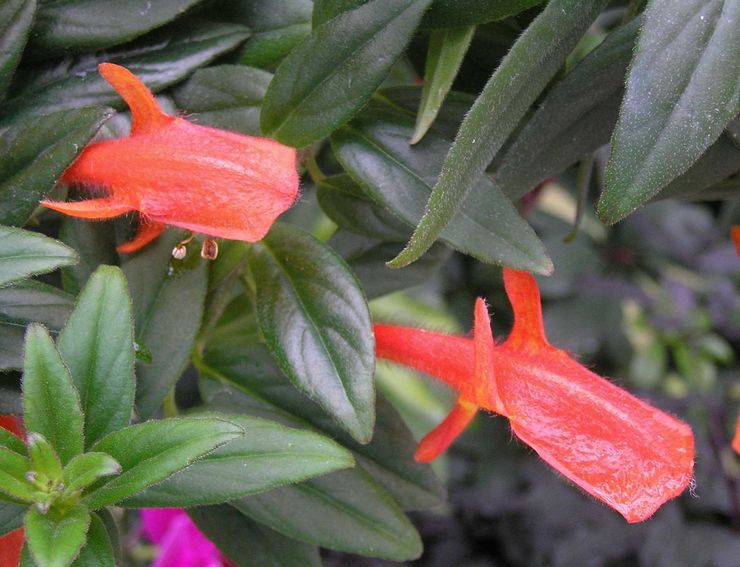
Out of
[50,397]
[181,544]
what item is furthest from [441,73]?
[181,544]

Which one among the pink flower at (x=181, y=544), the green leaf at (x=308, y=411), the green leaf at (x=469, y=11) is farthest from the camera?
the pink flower at (x=181, y=544)

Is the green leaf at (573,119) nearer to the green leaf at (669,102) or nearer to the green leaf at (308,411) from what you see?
the green leaf at (669,102)

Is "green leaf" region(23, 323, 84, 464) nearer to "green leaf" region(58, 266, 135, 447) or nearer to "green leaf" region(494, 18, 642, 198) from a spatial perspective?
"green leaf" region(58, 266, 135, 447)

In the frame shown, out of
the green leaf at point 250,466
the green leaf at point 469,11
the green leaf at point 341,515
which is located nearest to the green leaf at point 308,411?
the green leaf at point 341,515

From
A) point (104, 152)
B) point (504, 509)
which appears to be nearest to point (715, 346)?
point (504, 509)

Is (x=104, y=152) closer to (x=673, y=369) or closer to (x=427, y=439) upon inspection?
(x=427, y=439)

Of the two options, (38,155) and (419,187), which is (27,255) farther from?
(419,187)
